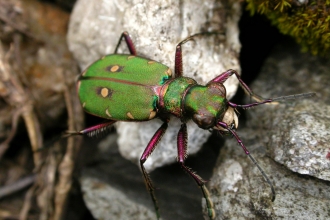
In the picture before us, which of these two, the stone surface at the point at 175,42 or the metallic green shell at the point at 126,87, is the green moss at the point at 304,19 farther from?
the metallic green shell at the point at 126,87

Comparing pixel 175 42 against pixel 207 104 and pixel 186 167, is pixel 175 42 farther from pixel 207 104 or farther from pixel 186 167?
pixel 186 167

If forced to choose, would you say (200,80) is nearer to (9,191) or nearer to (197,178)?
(197,178)

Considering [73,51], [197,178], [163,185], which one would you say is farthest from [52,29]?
[197,178]

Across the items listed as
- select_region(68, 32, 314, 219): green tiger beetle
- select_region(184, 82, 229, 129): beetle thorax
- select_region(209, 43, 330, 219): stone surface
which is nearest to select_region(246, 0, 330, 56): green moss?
select_region(209, 43, 330, 219): stone surface

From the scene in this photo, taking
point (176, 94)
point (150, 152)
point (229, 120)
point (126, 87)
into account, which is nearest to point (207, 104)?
point (229, 120)

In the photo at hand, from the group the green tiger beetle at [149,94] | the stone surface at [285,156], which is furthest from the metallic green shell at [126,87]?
the stone surface at [285,156]

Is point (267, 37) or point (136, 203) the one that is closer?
point (136, 203)

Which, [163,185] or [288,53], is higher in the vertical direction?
[288,53]
